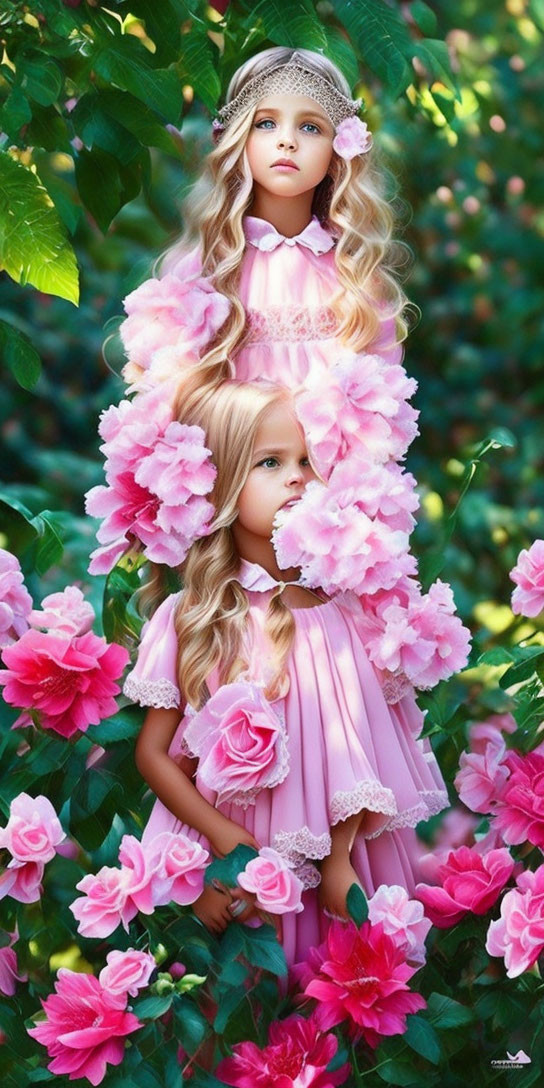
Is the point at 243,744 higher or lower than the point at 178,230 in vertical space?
lower

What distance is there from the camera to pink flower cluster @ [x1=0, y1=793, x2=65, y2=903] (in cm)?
205

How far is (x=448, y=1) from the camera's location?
16.9 feet

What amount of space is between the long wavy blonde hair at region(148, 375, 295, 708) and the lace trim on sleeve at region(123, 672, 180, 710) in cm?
2

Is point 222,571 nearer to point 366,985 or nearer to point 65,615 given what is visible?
point 65,615

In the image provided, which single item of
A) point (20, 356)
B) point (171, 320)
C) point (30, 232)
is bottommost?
point (20, 356)

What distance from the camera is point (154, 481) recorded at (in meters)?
2.13

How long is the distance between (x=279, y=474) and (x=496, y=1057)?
29.5 inches

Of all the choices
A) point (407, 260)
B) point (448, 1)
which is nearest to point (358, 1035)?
point (407, 260)

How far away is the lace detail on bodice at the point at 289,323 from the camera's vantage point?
7.24 feet

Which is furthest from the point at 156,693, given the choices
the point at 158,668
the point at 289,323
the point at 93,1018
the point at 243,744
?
the point at 289,323

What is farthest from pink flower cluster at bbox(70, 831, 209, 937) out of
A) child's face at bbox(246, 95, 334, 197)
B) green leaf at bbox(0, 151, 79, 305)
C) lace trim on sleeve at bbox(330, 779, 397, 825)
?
child's face at bbox(246, 95, 334, 197)

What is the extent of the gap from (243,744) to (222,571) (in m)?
0.24

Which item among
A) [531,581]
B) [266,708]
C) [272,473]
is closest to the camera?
[266,708]

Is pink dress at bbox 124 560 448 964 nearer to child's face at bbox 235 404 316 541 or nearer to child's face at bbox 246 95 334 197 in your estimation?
child's face at bbox 235 404 316 541
